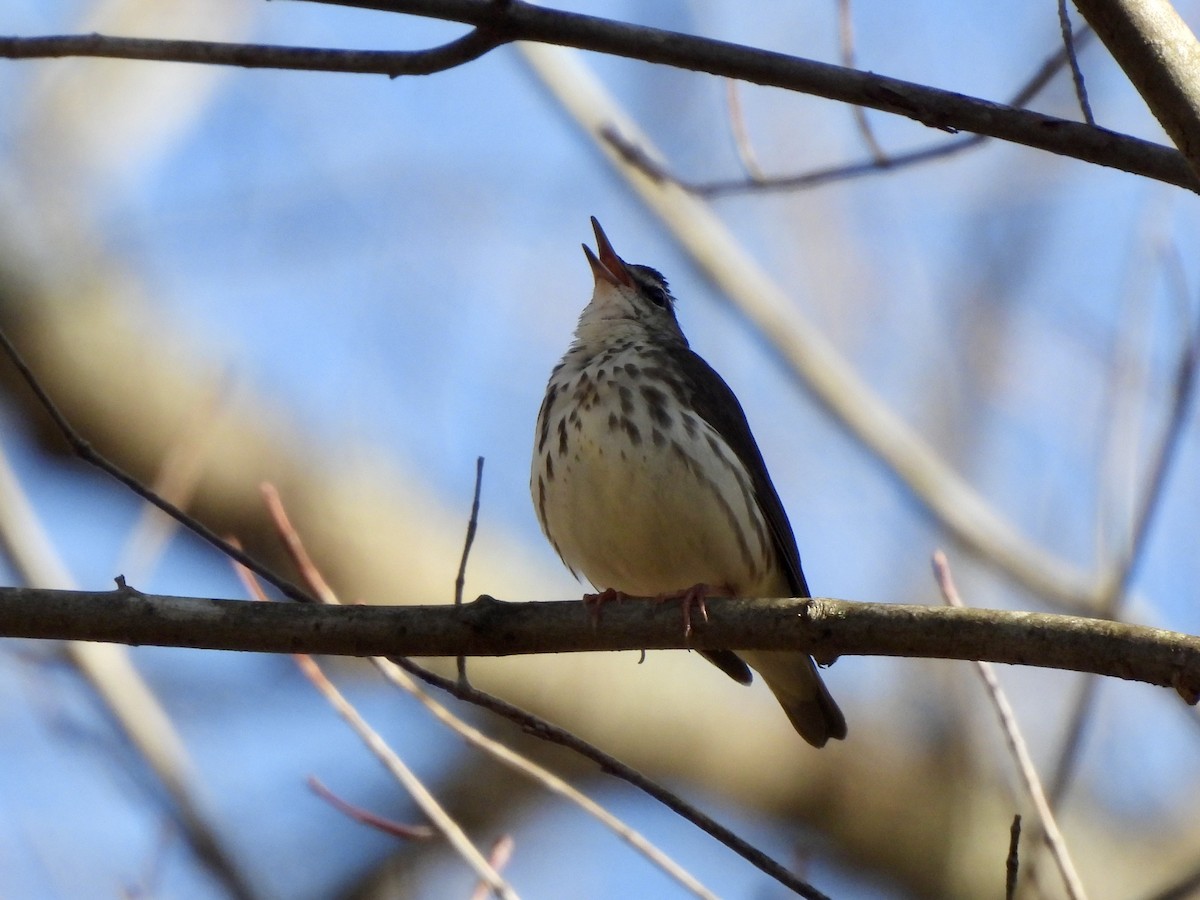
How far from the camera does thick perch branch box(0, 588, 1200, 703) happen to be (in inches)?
Result: 131

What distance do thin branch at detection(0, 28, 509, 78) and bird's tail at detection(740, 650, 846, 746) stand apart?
276cm

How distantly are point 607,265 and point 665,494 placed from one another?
6.36 ft

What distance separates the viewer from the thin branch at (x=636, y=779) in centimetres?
329

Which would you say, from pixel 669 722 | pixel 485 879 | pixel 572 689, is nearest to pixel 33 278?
pixel 572 689

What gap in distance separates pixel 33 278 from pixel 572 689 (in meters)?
3.97

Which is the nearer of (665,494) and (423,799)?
(423,799)

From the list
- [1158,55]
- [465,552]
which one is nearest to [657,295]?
[465,552]

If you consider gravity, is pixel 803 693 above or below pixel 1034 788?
above

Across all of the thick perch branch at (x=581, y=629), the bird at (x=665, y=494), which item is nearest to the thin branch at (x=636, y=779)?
the thick perch branch at (x=581, y=629)

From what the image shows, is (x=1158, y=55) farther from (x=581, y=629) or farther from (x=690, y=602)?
(x=581, y=629)

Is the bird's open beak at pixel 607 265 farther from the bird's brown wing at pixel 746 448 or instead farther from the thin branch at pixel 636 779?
the thin branch at pixel 636 779

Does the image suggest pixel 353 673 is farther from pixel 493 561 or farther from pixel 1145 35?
pixel 1145 35

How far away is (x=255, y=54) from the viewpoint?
3828 millimetres

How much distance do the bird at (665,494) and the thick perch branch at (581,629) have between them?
1199 millimetres
